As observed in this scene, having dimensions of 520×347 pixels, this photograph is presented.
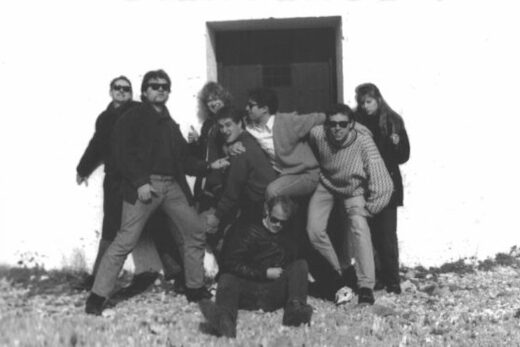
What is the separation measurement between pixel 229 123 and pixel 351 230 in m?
1.33

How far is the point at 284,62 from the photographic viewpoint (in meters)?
6.81

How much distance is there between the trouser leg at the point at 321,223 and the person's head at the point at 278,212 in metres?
0.33

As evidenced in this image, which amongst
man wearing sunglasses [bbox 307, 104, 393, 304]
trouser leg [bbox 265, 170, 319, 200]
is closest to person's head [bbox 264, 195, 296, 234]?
trouser leg [bbox 265, 170, 319, 200]

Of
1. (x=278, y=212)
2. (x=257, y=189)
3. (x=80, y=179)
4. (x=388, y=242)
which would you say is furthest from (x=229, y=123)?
(x=80, y=179)

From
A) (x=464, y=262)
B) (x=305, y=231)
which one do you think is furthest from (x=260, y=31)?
(x=464, y=262)

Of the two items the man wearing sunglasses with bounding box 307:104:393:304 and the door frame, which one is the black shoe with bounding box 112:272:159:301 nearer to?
the man wearing sunglasses with bounding box 307:104:393:304

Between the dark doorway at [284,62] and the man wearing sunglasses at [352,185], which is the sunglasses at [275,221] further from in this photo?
the dark doorway at [284,62]

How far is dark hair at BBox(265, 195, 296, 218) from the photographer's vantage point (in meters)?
5.37

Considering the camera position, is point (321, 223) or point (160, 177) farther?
point (321, 223)

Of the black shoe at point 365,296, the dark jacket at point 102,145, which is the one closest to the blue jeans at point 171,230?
the dark jacket at point 102,145

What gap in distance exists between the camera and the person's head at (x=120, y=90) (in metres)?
6.16

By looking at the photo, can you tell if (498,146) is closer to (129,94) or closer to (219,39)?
(219,39)

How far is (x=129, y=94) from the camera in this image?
20.4 ft

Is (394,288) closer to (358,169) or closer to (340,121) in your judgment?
(358,169)
